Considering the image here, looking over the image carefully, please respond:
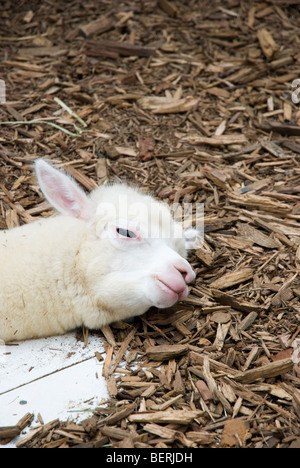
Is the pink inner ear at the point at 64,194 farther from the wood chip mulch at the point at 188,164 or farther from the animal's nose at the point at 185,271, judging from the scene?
the animal's nose at the point at 185,271

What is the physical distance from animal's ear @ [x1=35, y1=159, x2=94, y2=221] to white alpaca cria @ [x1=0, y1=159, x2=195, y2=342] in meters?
0.03

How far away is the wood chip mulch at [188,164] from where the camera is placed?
12.9 ft

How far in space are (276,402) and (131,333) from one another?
1270mm

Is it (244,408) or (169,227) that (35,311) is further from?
(244,408)

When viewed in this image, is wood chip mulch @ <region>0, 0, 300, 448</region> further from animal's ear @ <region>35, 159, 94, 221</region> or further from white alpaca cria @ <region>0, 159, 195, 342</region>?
animal's ear @ <region>35, 159, 94, 221</region>

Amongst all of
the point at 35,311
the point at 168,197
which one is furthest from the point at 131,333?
the point at 168,197

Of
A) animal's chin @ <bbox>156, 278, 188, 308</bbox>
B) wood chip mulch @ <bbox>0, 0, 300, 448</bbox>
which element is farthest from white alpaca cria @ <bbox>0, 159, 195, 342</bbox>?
wood chip mulch @ <bbox>0, 0, 300, 448</bbox>

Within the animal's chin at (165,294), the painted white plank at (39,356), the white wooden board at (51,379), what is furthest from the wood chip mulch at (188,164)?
the animal's chin at (165,294)

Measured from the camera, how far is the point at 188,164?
20.1 ft

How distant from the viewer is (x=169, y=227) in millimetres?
4730

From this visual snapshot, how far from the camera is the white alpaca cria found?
4.38 meters

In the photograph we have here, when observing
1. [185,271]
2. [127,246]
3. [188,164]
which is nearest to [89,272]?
[127,246]

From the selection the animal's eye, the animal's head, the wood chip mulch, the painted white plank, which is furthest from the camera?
the animal's eye

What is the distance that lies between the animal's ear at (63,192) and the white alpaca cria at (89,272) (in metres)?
0.03
